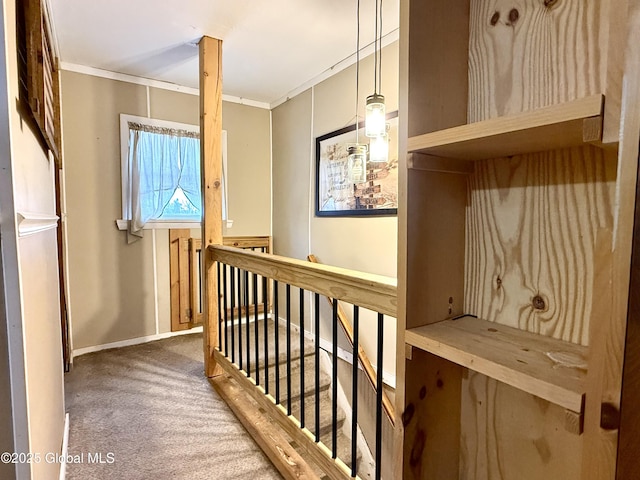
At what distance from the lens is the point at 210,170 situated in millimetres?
2369

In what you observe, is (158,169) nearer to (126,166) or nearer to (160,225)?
(126,166)

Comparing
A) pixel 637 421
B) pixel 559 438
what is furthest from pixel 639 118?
pixel 559 438

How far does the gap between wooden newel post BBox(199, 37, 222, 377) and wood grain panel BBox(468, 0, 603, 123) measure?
6.29 feet

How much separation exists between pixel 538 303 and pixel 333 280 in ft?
2.17

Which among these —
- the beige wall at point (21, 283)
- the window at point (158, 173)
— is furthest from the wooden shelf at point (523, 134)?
the window at point (158, 173)

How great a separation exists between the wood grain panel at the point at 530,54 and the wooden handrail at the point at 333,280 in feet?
1.67

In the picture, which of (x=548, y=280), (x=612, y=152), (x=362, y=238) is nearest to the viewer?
(x=612, y=152)

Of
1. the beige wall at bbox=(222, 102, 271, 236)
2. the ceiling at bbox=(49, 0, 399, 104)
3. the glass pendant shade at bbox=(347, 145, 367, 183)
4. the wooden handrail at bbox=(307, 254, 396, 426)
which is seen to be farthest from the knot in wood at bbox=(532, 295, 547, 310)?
the beige wall at bbox=(222, 102, 271, 236)

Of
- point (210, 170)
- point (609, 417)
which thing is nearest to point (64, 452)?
point (210, 170)

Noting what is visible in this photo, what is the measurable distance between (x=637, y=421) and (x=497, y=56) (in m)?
0.70

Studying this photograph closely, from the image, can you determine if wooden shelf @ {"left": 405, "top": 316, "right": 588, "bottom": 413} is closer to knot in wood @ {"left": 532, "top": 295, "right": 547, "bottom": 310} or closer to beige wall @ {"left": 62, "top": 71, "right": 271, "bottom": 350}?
knot in wood @ {"left": 532, "top": 295, "right": 547, "bottom": 310}

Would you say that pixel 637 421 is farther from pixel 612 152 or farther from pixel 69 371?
pixel 69 371

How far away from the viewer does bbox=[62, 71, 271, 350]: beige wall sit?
280 cm

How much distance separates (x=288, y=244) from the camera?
3.65m
